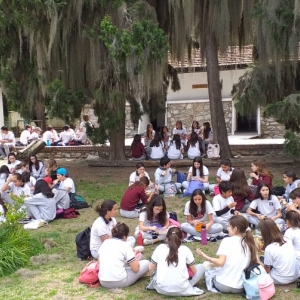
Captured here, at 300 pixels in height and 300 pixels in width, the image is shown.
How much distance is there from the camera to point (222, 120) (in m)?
12.1

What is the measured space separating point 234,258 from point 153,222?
6.06 ft

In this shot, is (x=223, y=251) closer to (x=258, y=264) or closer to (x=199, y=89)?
(x=258, y=264)

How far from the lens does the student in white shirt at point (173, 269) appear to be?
14.4 feet

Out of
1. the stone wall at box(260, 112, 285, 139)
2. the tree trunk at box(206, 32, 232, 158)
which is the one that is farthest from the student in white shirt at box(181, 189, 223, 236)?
the stone wall at box(260, 112, 285, 139)

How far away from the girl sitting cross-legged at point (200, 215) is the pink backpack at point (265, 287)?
1793 millimetres

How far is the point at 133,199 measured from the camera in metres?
7.37

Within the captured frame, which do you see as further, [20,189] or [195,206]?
[20,189]

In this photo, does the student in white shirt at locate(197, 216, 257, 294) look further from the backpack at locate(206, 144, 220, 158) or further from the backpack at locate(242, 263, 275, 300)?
the backpack at locate(206, 144, 220, 158)

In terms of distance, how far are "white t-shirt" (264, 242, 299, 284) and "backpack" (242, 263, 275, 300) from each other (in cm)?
23

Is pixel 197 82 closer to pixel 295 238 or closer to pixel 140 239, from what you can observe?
pixel 140 239

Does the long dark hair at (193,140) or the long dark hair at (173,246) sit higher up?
the long dark hair at (193,140)

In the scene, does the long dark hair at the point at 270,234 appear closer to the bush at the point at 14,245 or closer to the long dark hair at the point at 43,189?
the bush at the point at 14,245

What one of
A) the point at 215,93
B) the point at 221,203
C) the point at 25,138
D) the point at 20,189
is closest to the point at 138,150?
the point at 215,93

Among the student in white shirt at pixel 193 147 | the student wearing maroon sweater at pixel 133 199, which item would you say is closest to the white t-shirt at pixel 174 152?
the student in white shirt at pixel 193 147
